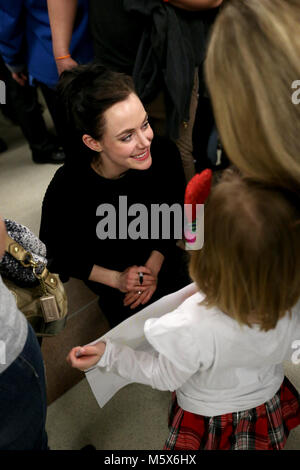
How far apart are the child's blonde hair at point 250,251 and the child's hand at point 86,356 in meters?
0.34

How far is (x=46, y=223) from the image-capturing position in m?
1.28

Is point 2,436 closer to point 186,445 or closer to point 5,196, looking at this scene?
point 186,445

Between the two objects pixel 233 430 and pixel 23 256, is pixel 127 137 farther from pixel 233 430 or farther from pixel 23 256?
pixel 233 430

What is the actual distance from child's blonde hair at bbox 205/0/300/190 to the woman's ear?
26.3 inches

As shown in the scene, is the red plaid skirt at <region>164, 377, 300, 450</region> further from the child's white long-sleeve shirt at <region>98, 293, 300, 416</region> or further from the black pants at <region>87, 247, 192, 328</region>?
the black pants at <region>87, 247, 192, 328</region>

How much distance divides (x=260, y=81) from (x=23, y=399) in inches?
26.3

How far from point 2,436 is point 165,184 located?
921mm

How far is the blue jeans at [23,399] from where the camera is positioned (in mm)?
667

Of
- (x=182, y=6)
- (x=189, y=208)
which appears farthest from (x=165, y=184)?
(x=182, y=6)

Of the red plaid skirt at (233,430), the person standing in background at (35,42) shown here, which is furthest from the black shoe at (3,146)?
the red plaid skirt at (233,430)

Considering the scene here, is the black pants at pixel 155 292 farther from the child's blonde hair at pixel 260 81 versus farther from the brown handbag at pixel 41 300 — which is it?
the child's blonde hair at pixel 260 81

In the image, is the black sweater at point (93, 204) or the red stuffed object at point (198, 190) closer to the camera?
the red stuffed object at point (198, 190)

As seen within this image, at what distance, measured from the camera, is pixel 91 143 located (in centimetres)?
117

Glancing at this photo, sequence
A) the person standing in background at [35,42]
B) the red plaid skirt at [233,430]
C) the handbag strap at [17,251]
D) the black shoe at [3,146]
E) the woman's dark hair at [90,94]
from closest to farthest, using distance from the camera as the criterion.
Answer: the handbag strap at [17,251], the red plaid skirt at [233,430], the woman's dark hair at [90,94], the person standing in background at [35,42], the black shoe at [3,146]
